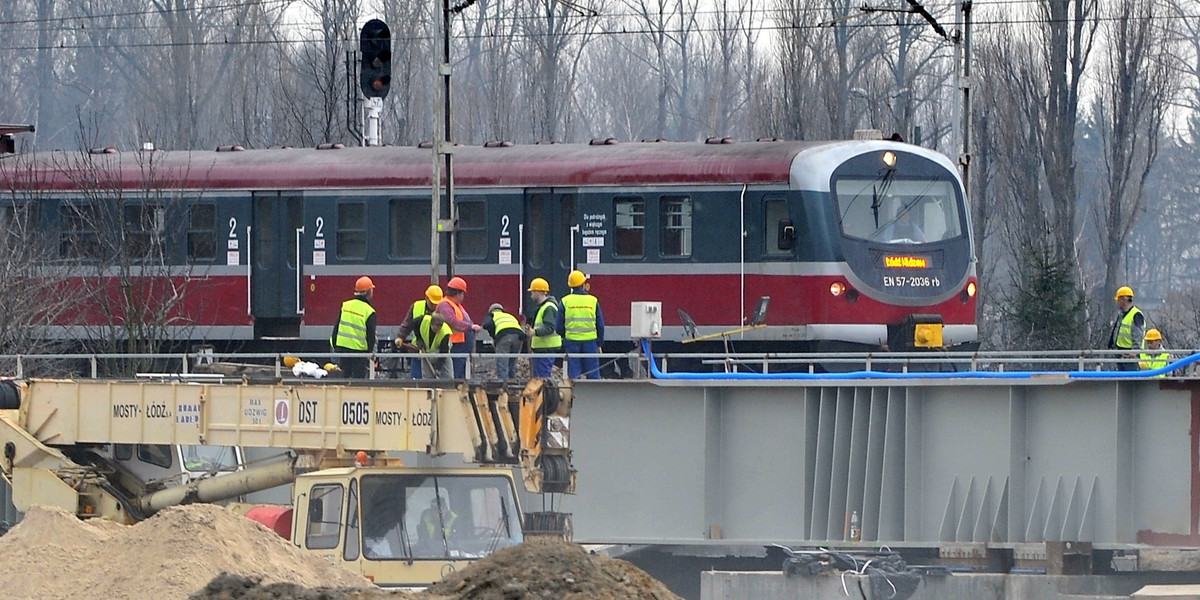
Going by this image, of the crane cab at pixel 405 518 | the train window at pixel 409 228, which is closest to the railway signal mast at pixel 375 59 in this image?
the train window at pixel 409 228

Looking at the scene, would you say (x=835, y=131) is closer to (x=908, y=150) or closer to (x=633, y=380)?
(x=908, y=150)

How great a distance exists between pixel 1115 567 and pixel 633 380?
18.8 feet

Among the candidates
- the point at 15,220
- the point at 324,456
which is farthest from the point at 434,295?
the point at 15,220

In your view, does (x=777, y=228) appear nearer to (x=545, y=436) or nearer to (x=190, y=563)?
(x=545, y=436)

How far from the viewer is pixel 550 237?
827 inches

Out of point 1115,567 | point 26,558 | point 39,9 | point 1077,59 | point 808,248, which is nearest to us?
point 26,558

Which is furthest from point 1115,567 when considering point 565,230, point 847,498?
point 565,230

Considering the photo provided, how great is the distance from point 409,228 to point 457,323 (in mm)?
5547

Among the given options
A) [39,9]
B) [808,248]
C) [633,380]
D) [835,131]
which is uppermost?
[39,9]

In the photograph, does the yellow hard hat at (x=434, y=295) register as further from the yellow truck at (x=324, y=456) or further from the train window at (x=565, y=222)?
the train window at (x=565, y=222)

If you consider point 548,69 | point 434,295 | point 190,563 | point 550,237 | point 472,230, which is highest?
point 548,69

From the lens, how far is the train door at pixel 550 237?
20875 millimetres

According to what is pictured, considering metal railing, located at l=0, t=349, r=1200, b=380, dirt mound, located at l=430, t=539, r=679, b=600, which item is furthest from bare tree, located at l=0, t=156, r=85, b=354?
dirt mound, located at l=430, t=539, r=679, b=600

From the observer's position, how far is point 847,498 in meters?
14.2
